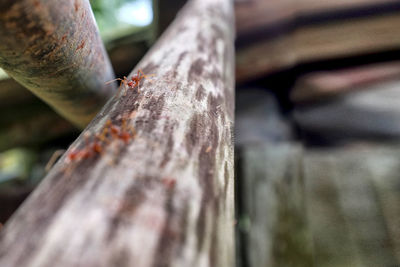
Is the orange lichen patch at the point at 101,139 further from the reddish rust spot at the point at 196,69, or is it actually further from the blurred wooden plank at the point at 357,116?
the blurred wooden plank at the point at 357,116

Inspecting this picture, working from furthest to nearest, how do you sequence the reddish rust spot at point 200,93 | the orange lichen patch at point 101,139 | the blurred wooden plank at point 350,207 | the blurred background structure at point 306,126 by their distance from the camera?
the blurred background structure at point 306,126 → the blurred wooden plank at point 350,207 → the reddish rust spot at point 200,93 → the orange lichen patch at point 101,139

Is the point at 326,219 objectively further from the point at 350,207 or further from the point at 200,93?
the point at 200,93

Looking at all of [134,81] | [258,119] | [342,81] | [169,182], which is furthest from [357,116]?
[169,182]

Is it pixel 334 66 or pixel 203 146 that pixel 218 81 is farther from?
pixel 334 66

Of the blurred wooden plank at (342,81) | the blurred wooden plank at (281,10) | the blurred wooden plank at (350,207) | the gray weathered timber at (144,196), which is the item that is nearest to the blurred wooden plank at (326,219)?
the blurred wooden plank at (350,207)

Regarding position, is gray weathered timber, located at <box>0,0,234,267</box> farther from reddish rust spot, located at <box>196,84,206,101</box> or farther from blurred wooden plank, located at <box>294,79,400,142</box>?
blurred wooden plank, located at <box>294,79,400,142</box>

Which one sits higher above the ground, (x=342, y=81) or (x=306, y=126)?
(x=342, y=81)

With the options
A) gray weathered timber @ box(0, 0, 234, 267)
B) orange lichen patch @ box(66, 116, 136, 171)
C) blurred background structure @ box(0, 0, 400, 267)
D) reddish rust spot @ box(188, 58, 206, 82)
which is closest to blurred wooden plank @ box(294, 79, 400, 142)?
blurred background structure @ box(0, 0, 400, 267)
